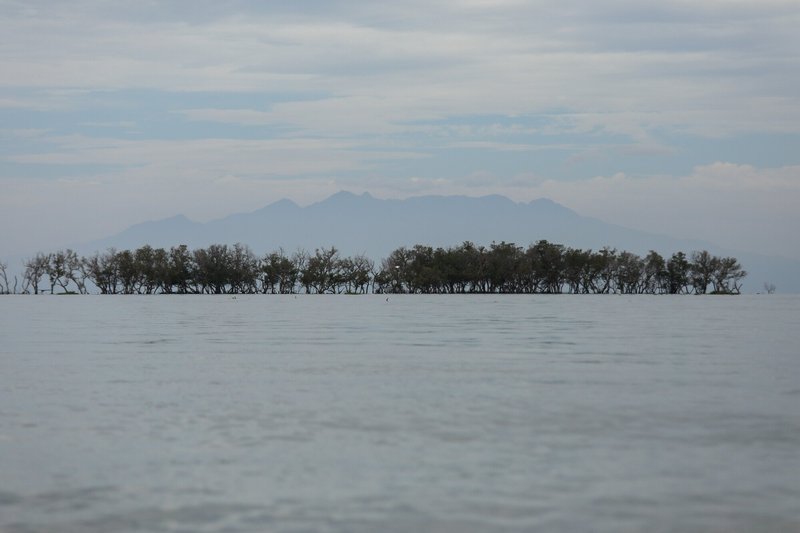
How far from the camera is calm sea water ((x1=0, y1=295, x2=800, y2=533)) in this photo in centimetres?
852

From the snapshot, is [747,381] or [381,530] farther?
[747,381]

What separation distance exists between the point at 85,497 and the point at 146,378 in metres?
9.56

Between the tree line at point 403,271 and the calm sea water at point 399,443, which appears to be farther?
the tree line at point 403,271

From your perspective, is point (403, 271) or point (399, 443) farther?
point (403, 271)

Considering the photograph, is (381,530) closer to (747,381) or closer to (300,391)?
(300,391)

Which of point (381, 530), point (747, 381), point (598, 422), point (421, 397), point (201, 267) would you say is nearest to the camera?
point (381, 530)

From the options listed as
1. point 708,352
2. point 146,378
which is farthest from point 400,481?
point 708,352

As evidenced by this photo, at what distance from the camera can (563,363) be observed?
21.9 meters

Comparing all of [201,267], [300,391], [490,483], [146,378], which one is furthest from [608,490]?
[201,267]

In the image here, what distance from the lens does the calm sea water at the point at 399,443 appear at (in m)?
8.52

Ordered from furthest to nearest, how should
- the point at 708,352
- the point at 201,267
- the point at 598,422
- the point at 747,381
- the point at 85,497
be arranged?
the point at 201,267, the point at 708,352, the point at 747,381, the point at 598,422, the point at 85,497

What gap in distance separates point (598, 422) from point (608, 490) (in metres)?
3.96

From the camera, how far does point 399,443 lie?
11.7 m

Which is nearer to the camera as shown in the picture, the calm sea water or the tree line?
the calm sea water
